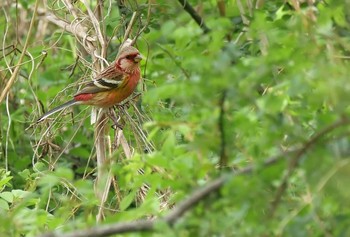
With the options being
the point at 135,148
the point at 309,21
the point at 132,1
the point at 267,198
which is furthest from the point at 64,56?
the point at 267,198

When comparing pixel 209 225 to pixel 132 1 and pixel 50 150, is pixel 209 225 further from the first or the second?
pixel 132 1

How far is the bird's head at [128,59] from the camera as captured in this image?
5.95 meters

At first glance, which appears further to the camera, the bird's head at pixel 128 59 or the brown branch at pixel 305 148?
the bird's head at pixel 128 59

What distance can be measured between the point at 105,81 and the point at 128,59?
182 millimetres

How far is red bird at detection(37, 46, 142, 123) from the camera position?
587 cm

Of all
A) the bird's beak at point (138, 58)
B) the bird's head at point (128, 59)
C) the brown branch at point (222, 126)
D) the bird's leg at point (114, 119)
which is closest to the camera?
the brown branch at point (222, 126)

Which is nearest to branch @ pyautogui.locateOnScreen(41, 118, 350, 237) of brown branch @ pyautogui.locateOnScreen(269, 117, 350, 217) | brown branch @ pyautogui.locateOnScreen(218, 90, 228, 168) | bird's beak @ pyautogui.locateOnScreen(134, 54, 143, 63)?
brown branch @ pyautogui.locateOnScreen(269, 117, 350, 217)

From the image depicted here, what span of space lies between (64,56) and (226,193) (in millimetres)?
5161

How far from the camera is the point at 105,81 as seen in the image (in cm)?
608

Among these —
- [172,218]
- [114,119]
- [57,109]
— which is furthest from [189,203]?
[57,109]

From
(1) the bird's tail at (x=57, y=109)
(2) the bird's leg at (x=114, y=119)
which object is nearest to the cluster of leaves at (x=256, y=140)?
(2) the bird's leg at (x=114, y=119)

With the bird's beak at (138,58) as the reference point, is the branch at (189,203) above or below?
above

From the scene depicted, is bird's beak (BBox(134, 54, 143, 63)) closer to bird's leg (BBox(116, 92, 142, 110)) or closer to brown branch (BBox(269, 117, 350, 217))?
bird's leg (BBox(116, 92, 142, 110))

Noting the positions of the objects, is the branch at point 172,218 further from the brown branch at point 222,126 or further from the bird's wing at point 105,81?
the bird's wing at point 105,81
